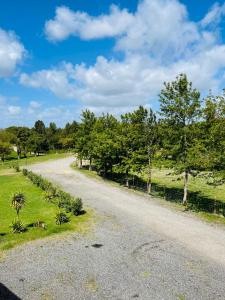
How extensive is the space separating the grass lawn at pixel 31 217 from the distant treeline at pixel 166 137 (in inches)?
445

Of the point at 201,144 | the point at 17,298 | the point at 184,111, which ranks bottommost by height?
the point at 17,298

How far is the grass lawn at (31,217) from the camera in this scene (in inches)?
906

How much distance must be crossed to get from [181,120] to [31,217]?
17.4m

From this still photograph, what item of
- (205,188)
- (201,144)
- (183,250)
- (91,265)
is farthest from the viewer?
(205,188)

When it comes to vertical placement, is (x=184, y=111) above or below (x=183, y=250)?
above

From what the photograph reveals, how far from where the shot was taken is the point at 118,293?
15141 mm

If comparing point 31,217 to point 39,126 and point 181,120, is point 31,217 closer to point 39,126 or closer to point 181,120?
point 181,120

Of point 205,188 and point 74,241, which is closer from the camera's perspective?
point 74,241

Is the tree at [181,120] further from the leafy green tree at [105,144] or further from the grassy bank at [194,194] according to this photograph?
the leafy green tree at [105,144]

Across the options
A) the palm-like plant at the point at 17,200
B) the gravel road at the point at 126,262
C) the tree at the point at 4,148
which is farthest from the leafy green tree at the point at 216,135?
the tree at the point at 4,148

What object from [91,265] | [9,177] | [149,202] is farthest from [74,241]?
[9,177]

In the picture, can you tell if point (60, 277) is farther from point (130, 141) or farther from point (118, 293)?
point (130, 141)

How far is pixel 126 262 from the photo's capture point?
18719mm

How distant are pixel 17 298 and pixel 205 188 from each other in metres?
38.4
